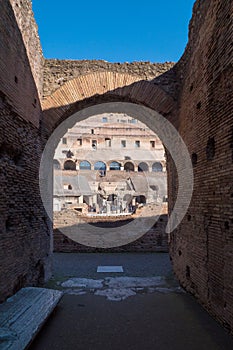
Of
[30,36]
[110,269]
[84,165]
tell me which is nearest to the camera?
[30,36]

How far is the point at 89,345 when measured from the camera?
3.64m

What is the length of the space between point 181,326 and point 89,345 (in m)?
1.56

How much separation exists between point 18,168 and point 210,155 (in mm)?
3716

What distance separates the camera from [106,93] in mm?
6984

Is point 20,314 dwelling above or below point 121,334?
above

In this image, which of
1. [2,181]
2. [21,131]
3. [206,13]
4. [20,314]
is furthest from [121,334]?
[206,13]

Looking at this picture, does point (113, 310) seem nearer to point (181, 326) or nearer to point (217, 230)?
point (181, 326)

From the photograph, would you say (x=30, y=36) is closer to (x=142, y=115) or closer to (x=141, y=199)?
(x=142, y=115)

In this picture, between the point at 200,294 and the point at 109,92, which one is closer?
the point at 200,294

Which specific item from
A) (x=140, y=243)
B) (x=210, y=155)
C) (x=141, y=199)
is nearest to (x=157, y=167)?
(x=141, y=199)

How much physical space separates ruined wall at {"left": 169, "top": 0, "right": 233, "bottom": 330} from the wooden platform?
2.80m

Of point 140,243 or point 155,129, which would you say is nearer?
point 155,129

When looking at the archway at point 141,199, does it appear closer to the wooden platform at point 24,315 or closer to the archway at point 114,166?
the archway at point 114,166

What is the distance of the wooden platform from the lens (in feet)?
10.6
